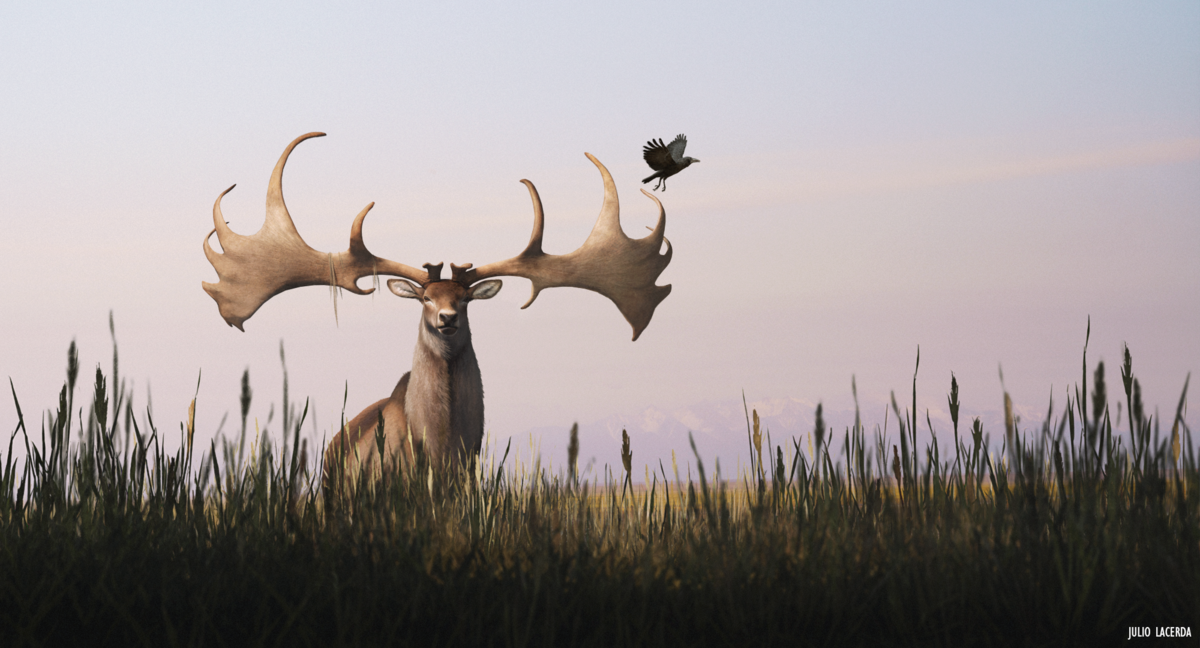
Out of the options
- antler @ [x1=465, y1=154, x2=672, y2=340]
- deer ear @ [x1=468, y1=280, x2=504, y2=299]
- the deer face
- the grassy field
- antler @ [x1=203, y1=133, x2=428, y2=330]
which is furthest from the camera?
antler @ [x1=465, y1=154, x2=672, y2=340]

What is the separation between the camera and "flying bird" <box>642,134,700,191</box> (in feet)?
23.6

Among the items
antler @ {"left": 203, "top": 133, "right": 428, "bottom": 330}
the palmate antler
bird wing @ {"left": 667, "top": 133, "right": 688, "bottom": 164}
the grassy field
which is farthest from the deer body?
the grassy field

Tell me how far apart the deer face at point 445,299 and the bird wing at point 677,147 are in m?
1.60

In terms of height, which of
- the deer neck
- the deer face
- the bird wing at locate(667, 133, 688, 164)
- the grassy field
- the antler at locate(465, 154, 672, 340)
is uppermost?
the bird wing at locate(667, 133, 688, 164)

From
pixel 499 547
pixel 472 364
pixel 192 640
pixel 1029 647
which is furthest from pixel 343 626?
pixel 472 364

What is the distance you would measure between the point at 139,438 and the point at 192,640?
1.29 meters

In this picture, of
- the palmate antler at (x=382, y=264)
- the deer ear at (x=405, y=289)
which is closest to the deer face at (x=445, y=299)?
the deer ear at (x=405, y=289)

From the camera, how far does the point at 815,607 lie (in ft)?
9.19

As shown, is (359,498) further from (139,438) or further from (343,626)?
(343,626)

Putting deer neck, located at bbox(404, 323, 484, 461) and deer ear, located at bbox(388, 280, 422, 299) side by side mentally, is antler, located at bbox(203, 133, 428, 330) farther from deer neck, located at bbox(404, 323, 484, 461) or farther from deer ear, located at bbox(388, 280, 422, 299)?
deer neck, located at bbox(404, 323, 484, 461)

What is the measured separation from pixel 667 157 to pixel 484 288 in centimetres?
168

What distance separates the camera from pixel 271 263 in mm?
8047

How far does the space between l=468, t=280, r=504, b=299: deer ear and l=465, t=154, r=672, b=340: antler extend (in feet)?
2.17

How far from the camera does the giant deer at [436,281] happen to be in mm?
6914
